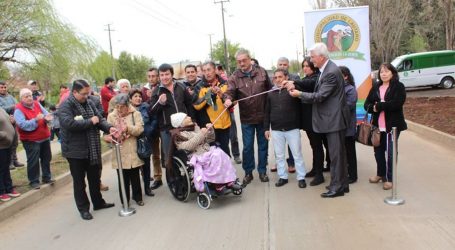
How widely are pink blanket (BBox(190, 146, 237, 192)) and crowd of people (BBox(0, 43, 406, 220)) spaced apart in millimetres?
228

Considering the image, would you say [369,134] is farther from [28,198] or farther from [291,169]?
[28,198]

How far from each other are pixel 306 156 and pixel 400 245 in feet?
13.7

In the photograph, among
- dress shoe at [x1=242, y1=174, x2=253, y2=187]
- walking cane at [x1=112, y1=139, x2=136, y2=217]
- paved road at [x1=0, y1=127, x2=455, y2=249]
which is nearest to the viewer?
paved road at [x1=0, y1=127, x2=455, y2=249]

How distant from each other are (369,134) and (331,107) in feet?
2.39

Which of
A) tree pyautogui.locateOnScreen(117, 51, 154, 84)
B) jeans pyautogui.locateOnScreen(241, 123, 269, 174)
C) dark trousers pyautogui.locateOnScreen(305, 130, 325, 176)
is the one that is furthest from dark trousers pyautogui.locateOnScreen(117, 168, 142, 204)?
tree pyautogui.locateOnScreen(117, 51, 154, 84)

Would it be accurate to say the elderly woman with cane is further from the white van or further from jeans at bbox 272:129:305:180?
the white van

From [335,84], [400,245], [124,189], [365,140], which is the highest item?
[335,84]

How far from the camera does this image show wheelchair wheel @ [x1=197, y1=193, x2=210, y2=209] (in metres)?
5.26

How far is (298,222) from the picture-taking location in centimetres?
460

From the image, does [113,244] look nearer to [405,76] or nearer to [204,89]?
[204,89]

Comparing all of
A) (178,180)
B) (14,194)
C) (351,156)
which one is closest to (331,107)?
(351,156)

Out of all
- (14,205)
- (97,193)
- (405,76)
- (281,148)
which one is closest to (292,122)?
(281,148)

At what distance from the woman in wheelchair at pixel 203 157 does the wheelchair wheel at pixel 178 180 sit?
0.14 m

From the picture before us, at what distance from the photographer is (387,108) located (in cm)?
537
